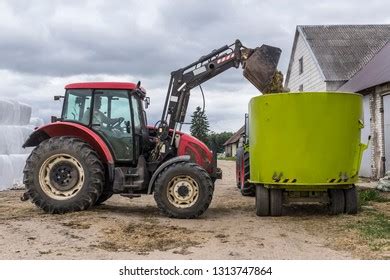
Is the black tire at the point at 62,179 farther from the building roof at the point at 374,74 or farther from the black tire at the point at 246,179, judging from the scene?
the building roof at the point at 374,74

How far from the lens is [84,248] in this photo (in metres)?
6.83

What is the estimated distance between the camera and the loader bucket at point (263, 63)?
34.3 ft

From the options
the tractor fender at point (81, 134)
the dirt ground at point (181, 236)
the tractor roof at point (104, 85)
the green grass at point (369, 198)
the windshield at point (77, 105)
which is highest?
the tractor roof at point (104, 85)

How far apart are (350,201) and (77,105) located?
548 centimetres

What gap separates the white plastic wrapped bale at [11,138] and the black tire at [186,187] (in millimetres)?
8017

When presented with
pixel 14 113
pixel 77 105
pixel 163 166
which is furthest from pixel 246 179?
pixel 14 113

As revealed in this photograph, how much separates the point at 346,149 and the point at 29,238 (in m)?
5.71

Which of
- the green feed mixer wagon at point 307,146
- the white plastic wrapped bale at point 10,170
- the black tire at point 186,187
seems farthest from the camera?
the white plastic wrapped bale at point 10,170

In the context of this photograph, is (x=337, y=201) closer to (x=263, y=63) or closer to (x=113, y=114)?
(x=263, y=63)

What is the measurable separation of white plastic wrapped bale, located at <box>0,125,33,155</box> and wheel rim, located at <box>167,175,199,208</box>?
809 cm

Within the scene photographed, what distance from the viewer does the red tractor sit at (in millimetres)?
9430

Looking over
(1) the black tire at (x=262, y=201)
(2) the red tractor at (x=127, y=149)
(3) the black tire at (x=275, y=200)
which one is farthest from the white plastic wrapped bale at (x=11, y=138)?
(3) the black tire at (x=275, y=200)

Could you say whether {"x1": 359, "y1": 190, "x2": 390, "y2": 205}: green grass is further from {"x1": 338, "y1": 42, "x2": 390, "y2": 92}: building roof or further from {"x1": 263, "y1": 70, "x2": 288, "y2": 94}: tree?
{"x1": 338, "y1": 42, "x2": 390, "y2": 92}: building roof

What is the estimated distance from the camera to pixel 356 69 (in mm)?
25359
